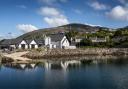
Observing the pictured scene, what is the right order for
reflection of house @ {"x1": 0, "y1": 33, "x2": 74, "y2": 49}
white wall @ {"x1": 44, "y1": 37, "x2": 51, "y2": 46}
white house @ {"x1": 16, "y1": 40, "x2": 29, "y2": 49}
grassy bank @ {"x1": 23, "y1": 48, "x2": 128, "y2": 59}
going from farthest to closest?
1. white wall @ {"x1": 44, "y1": 37, "x2": 51, "y2": 46}
2. reflection of house @ {"x1": 0, "y1": 33, "x2": 74, "y2": 49}
3. white house @ {"x1": 16, "y1": 40, "x2": 29, "y2": 49}
4. grassy bank @ {"x1": 23, "y1": 48, "x2": 128, "y2": 59}

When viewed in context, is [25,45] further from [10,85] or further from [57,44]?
[10,85]

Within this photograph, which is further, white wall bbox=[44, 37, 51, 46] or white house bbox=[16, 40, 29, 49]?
white wall bbox=[44, 37, 51, 46]

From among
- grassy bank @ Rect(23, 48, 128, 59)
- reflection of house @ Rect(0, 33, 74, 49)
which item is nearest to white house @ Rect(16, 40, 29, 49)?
reflection of house @ Rect(0, 33, 74, 49)

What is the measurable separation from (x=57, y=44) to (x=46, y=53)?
72.5 ft

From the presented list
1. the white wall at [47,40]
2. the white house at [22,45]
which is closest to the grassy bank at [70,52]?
the white house at [22,45]

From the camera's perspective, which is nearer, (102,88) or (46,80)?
(102,88)

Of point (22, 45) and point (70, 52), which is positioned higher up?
point (22, 45)

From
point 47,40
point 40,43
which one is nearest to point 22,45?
point 40,43

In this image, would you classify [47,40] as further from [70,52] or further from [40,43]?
[70,52]

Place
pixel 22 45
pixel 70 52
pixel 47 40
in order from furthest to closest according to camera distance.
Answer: pixel 47 40 → pixel 22 45 → pixel 70 52

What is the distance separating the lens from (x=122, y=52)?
4117 inches

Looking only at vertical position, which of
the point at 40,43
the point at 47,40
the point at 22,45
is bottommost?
the point at 22,45

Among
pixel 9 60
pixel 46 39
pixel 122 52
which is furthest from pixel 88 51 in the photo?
pixel 9 60

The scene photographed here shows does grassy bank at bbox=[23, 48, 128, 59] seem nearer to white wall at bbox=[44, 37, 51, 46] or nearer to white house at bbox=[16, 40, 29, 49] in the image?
white house at bbox=[16, 40, 29, 49]
